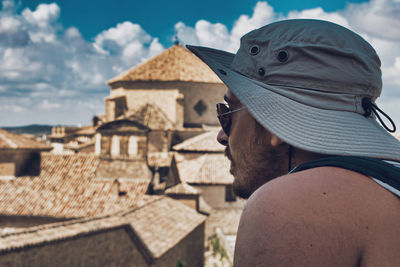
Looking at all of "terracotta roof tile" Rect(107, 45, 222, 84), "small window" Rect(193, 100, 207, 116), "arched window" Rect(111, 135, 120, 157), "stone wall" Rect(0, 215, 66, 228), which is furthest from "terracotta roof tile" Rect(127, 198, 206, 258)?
"terracotta roof tile" Rect(107, 45, 222, 84)

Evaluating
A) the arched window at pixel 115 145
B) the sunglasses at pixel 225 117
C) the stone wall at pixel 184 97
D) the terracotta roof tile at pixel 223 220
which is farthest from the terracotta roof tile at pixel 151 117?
the sunglasses at pixel 225 117

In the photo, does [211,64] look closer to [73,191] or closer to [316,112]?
[316,112]

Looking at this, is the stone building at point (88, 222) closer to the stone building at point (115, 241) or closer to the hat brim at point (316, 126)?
the stone building at point (115, 241)

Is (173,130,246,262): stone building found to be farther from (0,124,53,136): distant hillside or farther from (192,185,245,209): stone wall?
(0,124,53,136): distant hillside

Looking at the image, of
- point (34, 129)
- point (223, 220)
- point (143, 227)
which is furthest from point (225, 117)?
point (34, 129)

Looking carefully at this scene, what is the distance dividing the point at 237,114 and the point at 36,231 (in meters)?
6.64

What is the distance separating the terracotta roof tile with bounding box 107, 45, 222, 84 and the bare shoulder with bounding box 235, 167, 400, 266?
71.2 ft

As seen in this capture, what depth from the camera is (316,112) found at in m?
1.08

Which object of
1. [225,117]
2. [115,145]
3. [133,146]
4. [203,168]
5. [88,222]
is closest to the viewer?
[225,117]

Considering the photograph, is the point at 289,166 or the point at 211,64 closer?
the point at 289,166

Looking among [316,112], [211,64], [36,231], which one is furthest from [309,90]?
[36,231]

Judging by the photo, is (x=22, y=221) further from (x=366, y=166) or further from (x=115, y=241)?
(x=366, y=166)

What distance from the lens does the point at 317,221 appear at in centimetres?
81

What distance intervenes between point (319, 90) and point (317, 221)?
46 cm
